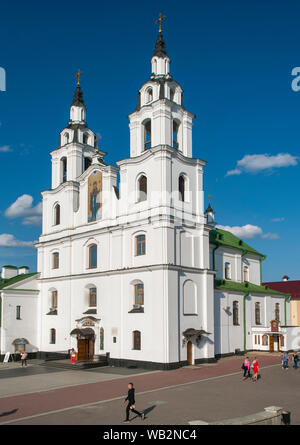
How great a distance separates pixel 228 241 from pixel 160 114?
16.6 m

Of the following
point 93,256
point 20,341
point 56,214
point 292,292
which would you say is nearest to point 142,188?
point 93,256

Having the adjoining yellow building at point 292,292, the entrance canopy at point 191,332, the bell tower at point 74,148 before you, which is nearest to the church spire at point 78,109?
the bell tower at point 74,148

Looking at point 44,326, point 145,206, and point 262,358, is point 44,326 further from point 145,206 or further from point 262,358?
point 262,358

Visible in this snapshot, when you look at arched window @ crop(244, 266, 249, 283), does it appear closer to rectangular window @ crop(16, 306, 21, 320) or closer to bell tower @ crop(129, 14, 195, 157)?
bell tower @ crop(129, 14, 195, 157)

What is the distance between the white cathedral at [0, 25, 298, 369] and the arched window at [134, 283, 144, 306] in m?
0.08

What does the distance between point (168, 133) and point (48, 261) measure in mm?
17663

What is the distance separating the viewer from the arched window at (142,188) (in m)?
35.1

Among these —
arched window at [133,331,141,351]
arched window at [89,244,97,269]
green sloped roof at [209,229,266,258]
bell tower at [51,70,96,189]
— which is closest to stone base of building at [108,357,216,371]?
arched window at [133,331,141,351]

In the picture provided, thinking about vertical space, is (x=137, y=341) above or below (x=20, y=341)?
above

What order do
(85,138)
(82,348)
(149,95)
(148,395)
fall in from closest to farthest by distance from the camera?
(148,395)
(82,348)
(149,95)
(85,138)

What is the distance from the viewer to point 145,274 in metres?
33.1

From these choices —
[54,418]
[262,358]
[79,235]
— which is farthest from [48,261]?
[54,418]

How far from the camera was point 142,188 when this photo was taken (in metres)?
35.4

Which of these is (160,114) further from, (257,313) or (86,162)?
(257,313)
